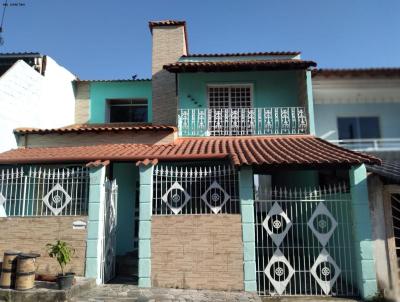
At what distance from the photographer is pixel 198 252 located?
352 inches

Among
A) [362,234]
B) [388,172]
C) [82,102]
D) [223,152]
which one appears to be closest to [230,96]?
[223,152]

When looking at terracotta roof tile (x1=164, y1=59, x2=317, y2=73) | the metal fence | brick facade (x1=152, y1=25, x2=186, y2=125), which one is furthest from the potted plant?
terracotta roof tile (x1=164, y1=59, x2=317, y2=73)

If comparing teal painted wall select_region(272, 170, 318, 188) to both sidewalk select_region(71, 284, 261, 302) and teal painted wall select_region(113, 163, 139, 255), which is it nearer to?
sidewalk select_region(71, 284, 261, 302)

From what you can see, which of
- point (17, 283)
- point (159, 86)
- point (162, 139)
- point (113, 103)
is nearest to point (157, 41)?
point (159, 86)

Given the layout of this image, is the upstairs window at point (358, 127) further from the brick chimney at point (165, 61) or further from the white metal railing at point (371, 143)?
the brick chimney at point (165, 61)

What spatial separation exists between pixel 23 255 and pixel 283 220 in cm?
624

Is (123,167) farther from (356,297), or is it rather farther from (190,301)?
(356,297)

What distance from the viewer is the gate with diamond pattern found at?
28.8 ft

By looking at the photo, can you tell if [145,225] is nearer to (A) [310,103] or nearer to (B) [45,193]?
(B) [45,193]

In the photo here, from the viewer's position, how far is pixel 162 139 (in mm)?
11977

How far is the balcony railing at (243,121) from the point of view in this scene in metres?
12.6

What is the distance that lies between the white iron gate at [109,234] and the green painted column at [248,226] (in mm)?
3678

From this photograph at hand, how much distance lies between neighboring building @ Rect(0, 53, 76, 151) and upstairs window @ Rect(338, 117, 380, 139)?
38.8 feet

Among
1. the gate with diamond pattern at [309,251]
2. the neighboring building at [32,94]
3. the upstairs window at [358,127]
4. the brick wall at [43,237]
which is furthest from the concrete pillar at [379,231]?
the neighboring building at [32,94]
